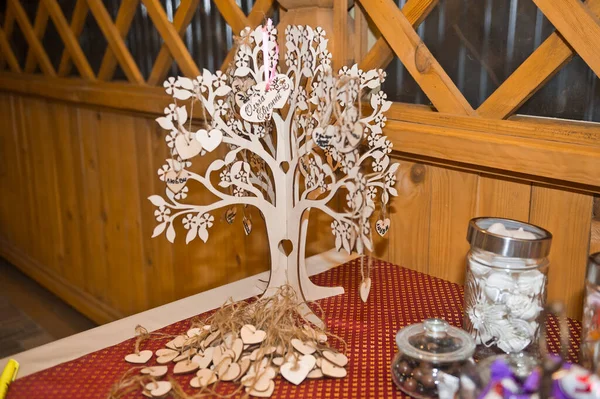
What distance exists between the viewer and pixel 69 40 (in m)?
1.71

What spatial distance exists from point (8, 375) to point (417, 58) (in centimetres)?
71

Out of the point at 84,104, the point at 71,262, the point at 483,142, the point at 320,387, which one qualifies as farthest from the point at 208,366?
the point at 71,262

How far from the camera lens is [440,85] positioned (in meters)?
0.90

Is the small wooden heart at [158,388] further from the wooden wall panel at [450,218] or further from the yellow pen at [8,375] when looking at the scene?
the wooden wall panel at [450,218]

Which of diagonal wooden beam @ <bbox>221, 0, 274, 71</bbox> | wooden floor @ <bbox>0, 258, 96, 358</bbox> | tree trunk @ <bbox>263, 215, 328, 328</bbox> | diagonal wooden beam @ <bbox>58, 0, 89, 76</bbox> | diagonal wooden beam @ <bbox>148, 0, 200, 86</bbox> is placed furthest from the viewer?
wooden floor @ <bbox>0, 258, 96, 358</bbox>

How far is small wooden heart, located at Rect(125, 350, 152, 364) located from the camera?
691 mm

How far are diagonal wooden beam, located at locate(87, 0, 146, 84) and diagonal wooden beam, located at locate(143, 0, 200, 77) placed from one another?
0.14 meters

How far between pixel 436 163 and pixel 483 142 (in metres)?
0.11

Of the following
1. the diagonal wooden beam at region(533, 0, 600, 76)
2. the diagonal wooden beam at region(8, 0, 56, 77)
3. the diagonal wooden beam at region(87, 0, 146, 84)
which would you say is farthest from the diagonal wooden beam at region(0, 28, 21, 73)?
the diagonal wooden beam at region(533, 0, 600, 76)

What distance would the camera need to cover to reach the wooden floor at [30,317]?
1.80 metres

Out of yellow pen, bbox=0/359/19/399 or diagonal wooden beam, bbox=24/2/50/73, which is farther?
diagonal wooden beam, bbox=24/2/50/73

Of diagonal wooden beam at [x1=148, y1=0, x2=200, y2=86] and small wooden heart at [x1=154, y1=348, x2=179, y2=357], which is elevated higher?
diagonal wooden beam at [x1=148, y1=0, x2=200, y2=86]

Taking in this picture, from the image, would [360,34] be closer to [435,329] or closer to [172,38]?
[172,38]

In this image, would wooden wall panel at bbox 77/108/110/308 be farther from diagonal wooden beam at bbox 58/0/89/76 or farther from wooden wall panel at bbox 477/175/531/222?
wooden wall panel at bbox 477/175/531/222
